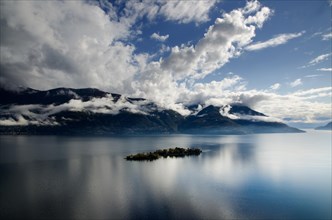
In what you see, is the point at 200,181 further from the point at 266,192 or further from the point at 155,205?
the point at 155,205

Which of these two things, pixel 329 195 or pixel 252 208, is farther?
pixel 329 195

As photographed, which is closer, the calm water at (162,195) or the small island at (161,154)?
the calm water at (162,195)

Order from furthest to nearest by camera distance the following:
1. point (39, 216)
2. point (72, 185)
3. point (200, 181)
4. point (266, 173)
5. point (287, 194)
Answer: point (266, 173) < point (200, 181) < point (72, 185) < point (287, 194) < point (39, 216)

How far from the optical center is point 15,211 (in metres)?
50.0

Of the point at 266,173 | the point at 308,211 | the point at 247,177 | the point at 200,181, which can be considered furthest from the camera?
the point at 266,173

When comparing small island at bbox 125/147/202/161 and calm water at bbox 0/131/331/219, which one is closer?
calm water at bbox 0/131/331/219

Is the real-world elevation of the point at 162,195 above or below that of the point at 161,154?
above

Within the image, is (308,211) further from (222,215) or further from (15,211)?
(15,211)

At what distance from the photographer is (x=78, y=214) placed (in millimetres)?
48531

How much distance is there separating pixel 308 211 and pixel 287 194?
14.4 meters

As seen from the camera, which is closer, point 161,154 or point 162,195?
point 162,195

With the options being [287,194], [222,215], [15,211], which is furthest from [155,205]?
[287,194]

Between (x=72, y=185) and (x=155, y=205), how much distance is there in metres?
31.8

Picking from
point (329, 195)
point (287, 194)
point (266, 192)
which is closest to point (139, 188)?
point (266, 192)
